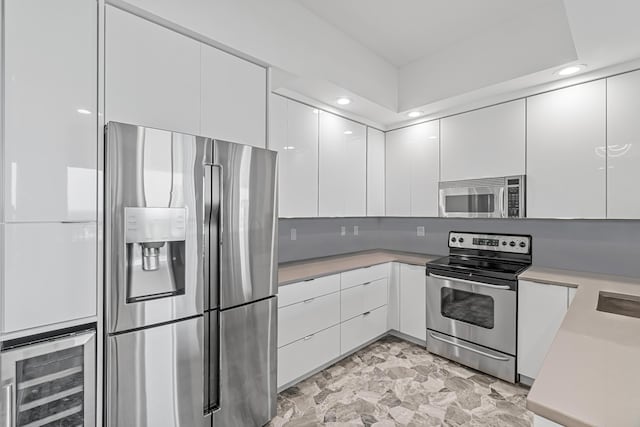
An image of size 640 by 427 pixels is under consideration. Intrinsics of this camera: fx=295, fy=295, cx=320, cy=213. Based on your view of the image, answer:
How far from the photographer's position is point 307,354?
2.40 meters

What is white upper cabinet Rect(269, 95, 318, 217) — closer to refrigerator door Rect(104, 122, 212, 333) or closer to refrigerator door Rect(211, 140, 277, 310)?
refrigerator door Rect(211, 140, 277, 310)

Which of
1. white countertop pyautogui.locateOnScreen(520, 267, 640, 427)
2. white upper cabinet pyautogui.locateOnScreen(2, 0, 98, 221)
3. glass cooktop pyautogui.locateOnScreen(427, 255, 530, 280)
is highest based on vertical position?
white upper cabinet pyautogui.locateOnScreen(2, 0, 98, 221)

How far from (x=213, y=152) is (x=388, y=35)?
6.67ft

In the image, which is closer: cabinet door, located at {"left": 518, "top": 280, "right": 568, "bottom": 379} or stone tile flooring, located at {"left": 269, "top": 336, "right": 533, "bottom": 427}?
stone tile flooring, located at {"left": 269, "top": 336, "right": 533, "bottom": 427}

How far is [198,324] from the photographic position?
1.58 metres

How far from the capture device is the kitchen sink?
1.85 m

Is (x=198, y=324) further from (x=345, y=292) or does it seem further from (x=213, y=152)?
(x=345, y=292)

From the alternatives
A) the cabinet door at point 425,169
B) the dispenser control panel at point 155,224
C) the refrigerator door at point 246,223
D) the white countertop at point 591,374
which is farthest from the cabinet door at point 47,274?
the cabinet door at point 425,169

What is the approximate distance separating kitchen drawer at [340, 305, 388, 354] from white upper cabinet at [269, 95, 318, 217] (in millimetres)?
1110

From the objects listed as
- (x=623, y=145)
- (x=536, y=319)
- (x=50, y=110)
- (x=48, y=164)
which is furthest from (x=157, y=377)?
(x=623, y=145)

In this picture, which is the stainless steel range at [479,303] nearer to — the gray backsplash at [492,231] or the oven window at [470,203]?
the gray backsplash at [492,231]

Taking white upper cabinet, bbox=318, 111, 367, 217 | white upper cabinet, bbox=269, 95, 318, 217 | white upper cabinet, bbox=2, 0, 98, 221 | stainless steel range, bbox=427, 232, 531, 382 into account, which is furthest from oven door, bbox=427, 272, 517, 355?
white upper cabinet, bbox=2, 0, 98, 221

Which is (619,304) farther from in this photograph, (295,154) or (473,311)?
(295,154)

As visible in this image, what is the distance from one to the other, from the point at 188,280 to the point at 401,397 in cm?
182
